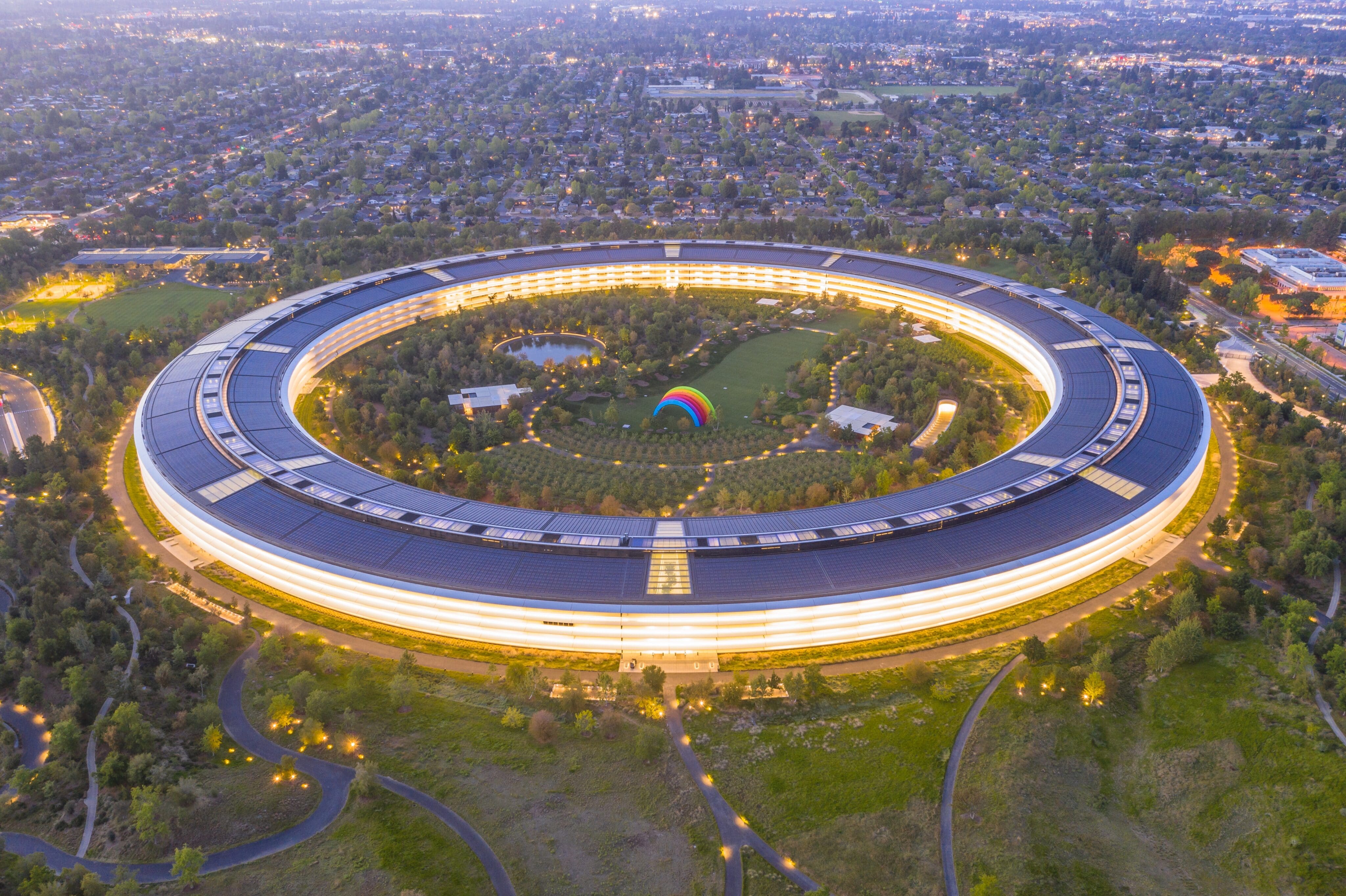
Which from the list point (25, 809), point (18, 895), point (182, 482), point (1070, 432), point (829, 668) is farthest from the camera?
point (1070, 432)

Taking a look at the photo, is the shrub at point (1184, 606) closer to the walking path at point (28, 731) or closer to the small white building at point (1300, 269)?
the walking path at point (28, 731)

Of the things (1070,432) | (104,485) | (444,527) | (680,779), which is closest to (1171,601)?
(1070,432)

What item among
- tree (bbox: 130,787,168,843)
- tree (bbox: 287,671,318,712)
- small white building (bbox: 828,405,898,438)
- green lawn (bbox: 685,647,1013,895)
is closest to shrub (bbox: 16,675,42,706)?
tree (bbox: 130,787,168,843)

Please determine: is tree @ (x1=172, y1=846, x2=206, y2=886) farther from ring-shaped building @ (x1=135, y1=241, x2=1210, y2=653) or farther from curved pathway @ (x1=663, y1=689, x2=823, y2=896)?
curved pathway @ (x1=663, y1=689, x2=823, y2=896)

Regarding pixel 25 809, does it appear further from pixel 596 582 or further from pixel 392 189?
pixel 392 189

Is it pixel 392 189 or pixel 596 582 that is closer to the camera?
pixel 596 582

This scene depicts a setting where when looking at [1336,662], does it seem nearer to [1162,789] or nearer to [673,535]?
[1162,789]

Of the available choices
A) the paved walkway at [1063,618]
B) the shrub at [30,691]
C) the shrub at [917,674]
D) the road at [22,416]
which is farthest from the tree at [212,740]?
the road at [22,416]
